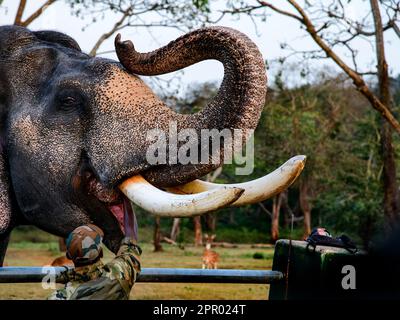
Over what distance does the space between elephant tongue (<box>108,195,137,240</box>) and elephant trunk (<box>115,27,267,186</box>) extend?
16 centimetres

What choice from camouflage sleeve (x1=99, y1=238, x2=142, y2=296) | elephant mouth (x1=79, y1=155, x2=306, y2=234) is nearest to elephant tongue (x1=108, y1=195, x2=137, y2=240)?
elephant mouth (x1=79, y1=155, x2=306, y2=234)

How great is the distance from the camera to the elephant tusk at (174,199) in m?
2.55

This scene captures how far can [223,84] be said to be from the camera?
9.48ft

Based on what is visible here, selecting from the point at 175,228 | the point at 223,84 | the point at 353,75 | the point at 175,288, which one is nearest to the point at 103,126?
the point at 223,84

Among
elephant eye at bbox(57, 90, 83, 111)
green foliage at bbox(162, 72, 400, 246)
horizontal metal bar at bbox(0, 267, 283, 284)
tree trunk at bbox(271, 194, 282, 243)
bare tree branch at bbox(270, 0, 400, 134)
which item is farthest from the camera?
tree trunk at bbox(271, 194, 282, 243)

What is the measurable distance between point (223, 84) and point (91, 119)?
0.56 metres

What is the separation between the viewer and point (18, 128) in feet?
10.4

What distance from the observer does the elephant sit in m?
2.84

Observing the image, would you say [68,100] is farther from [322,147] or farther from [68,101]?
[322,147]

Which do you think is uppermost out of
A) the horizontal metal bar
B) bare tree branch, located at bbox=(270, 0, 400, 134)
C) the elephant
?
bare tree branch, located at bbox=(270, 0, 400, 134)

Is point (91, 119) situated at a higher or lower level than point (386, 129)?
lower

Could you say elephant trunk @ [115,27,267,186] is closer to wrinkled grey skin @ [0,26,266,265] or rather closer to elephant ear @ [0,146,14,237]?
wrinkled grey skin @ [0,26,266,265]

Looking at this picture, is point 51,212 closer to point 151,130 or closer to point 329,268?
point 151,130
